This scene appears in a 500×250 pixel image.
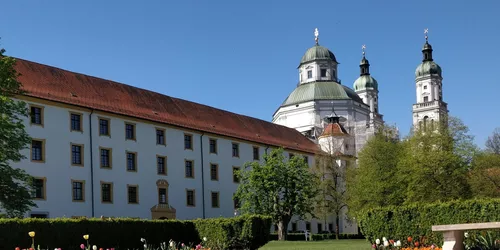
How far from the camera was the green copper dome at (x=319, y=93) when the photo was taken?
270ft

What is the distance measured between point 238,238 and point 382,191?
26067mm

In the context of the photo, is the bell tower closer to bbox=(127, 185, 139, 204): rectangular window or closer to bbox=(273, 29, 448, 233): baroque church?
bbox=(273, 29, 448, 233): baroque church

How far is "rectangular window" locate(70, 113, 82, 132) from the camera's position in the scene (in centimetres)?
4031

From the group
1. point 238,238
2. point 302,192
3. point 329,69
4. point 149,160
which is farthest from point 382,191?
point 329,69

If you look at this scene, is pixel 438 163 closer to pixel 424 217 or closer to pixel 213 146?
pixel 213 146

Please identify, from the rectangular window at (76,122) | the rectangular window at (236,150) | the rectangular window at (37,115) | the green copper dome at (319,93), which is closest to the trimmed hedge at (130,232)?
the rectangular window at (37,115)

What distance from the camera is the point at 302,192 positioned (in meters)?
47.4

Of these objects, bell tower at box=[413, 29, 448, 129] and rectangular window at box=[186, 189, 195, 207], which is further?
bell tower at box=[413, 29, 448, 129]

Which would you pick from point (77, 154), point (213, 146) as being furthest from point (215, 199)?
point (77, 154)

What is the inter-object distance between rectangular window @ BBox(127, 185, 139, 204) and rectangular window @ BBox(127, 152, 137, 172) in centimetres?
121

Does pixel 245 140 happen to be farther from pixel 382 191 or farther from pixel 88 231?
pixel 88 231

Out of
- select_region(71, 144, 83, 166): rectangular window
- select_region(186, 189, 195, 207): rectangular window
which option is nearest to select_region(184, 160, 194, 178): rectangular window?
select_region(186, 189, 195, 207): rectangular window

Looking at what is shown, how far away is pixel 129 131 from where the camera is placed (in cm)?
4453

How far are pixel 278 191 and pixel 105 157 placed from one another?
1289 centimetres
